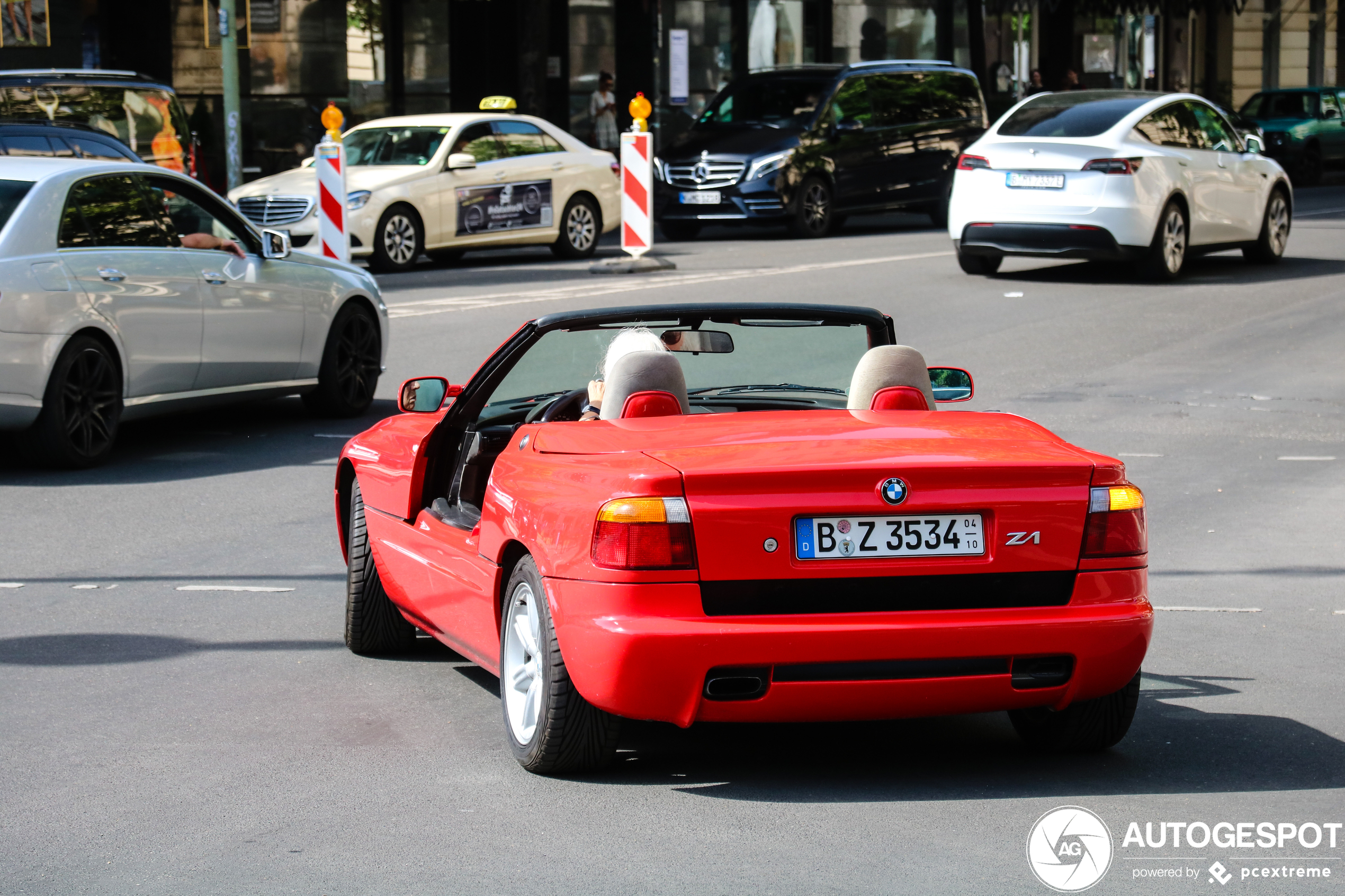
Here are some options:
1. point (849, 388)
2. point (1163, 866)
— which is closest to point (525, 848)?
point (1163, 866)

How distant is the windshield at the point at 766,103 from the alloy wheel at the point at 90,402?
16260mm

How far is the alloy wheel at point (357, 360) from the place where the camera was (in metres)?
12.1

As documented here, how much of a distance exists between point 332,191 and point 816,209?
8.16 metres

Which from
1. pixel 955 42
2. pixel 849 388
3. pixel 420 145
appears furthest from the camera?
pixel 955 42

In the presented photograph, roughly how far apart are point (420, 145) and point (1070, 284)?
7.19 meters

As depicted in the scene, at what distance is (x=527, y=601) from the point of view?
5.06 m

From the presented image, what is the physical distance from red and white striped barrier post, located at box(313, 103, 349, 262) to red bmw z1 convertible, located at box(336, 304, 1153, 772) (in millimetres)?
13886

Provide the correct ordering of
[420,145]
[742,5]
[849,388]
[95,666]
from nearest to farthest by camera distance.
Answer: [849,388] → [95,666] → [420,145] → [742,5]

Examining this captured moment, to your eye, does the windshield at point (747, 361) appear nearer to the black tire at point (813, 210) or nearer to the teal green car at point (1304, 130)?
the black tire at point (813, 210)

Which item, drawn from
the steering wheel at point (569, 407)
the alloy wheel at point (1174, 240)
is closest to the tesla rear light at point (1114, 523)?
the steering wheel at point (569, 407)

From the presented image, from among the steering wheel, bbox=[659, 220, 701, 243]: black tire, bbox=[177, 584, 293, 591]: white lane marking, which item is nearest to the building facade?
bbox=[659, 220, 701, 243]: black tire

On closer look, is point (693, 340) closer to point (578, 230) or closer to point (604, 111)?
point (578, 230)

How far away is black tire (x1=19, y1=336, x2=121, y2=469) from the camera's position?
999cm

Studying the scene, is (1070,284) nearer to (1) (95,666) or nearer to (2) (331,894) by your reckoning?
(1) (95,666)
